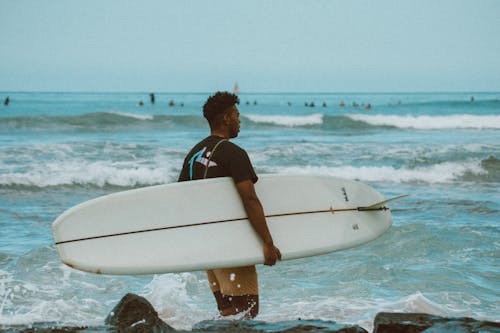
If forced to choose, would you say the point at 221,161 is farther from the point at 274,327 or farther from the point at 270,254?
the point at 274,327

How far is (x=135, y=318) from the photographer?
361 centimetres

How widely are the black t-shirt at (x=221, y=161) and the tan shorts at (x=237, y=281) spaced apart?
552mm

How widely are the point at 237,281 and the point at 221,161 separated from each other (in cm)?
70

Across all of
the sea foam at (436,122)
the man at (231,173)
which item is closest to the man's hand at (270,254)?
the man at (231,173)

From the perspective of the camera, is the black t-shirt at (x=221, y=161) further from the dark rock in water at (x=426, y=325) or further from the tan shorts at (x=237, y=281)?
the dark rock in water at (x=426, y=325)

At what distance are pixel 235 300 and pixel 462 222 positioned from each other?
5.17 meters

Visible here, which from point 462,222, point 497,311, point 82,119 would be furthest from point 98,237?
point 82,119

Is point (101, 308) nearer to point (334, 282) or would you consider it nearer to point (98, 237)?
point (98, 237)

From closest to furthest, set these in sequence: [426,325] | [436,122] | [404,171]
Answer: [426,325], [404,171], [436,122]

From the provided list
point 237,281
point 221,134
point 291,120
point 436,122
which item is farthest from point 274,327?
point 436,122

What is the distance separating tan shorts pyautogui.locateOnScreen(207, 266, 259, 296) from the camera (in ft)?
11.7

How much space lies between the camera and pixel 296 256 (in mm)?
3922

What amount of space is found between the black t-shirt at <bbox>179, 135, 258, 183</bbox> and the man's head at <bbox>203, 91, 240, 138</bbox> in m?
0.08

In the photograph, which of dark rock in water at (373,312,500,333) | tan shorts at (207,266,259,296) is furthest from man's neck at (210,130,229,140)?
dark rock in water at (373,312,500,333)
